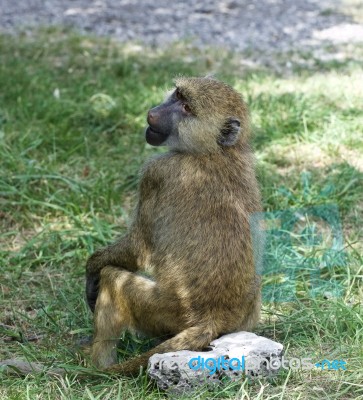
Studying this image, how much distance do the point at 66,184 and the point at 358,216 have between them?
2.18m

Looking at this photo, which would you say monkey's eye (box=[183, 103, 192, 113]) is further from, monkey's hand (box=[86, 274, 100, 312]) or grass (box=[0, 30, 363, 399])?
grass (box=[0, 30, 363, 399])

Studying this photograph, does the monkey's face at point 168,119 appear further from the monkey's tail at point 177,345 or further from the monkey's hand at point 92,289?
the monkey's tail at point 177,345


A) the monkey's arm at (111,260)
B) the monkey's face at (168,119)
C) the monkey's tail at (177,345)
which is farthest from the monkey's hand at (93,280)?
the monkey's face at (168,119)

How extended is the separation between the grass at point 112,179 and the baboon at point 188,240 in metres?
0.26

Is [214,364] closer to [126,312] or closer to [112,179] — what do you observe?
[126,312]

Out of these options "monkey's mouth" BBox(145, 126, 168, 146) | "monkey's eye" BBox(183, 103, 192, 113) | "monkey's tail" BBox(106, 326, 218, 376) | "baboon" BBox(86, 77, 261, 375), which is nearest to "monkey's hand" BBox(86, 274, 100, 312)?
"baboon" BBox(86, 77, 261, 375)

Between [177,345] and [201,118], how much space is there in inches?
45.9

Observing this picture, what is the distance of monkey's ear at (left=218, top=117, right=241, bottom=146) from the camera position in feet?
13.9

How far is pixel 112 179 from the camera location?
633 centimetres

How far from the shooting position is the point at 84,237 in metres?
5.59

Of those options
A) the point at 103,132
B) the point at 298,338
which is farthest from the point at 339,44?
the point at 298,338

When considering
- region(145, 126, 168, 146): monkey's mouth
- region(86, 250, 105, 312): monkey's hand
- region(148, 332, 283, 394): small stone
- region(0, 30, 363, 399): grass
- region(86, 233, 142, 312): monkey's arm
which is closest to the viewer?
region(148, 332, 283, 394): small stone

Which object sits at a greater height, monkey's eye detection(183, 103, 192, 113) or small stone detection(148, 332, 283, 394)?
monkey's eye detection(183, 103, 192, 113)

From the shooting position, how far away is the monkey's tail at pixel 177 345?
3893mm
